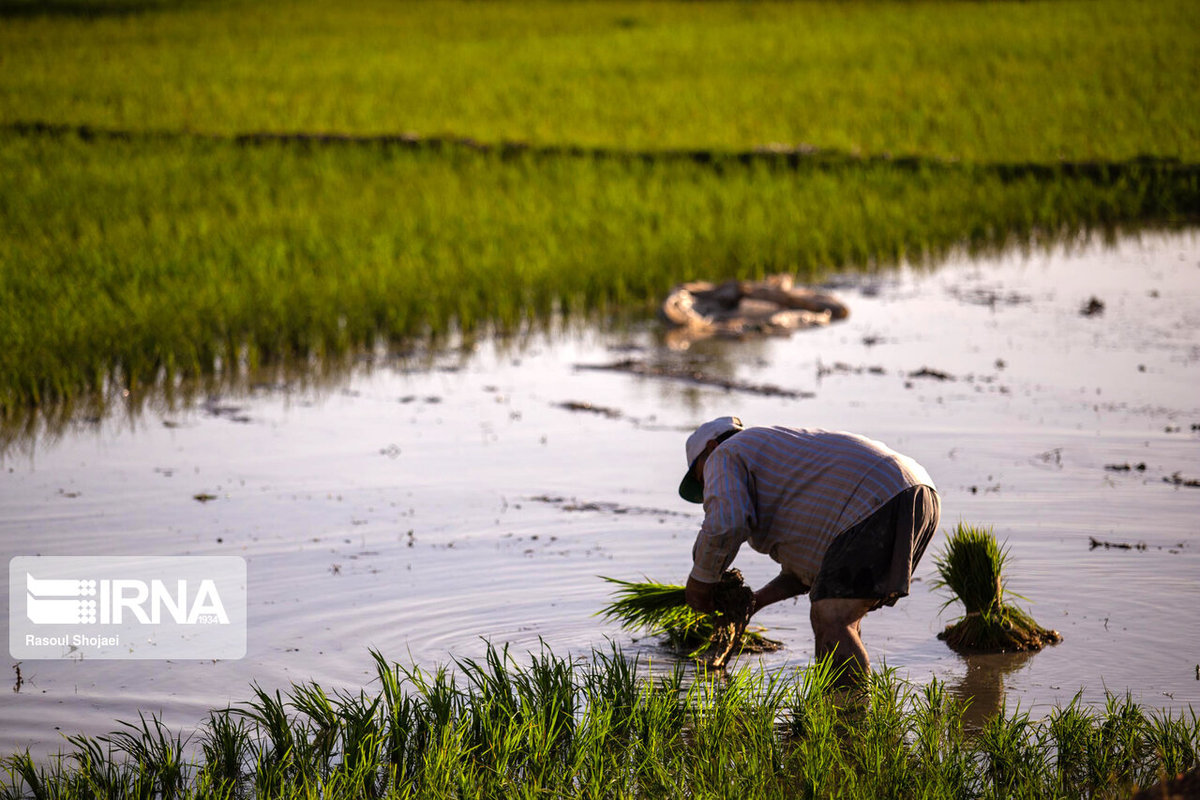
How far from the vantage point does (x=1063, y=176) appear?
12891mm

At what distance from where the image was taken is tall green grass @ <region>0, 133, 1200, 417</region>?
25.8 feet

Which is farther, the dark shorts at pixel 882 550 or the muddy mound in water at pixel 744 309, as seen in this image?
the muddy mound in water at pixel 744 309

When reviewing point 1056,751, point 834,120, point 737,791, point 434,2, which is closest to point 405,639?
point 737,791

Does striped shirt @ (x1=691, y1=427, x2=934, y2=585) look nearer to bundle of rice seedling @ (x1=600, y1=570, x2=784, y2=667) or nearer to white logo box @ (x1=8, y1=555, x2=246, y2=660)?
bundle of rice seedling @ (x1=600, y1=570, x2=784, y2=667)

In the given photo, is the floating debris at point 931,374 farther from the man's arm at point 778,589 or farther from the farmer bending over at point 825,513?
the farmer bending over at point 825,513

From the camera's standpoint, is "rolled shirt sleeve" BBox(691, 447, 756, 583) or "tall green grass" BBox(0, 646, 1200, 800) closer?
"tall green grass" BBox(0, 646, 1200, 800)

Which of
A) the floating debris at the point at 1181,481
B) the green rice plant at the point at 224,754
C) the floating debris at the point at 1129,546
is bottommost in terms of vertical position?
the green rice plant at the point at 224,754

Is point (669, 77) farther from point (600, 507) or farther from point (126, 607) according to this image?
point (126, 607)

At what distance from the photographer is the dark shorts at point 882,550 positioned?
3.43 m

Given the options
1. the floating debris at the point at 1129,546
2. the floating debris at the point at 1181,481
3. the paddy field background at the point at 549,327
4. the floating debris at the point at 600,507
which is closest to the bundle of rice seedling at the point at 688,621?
the paddy field background at the point at 549,327

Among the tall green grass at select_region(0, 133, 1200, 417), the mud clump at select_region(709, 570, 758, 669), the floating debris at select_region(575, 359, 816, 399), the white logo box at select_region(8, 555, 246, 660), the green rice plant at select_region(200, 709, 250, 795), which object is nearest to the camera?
the green rice plant at select_region(200, 709, 250, 795)

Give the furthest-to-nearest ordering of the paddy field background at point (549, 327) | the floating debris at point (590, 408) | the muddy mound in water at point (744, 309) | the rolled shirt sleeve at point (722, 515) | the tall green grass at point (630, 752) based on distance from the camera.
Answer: the muddy mound in water at point (744, 309) → the floating debris at point (590, 408) → the paddy field background at point (549, 327) → the rolled shirt sleeve at point (722, 515) → the tall green grass at point (630, 752)

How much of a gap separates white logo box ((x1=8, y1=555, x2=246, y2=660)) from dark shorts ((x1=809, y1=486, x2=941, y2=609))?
5.72ft

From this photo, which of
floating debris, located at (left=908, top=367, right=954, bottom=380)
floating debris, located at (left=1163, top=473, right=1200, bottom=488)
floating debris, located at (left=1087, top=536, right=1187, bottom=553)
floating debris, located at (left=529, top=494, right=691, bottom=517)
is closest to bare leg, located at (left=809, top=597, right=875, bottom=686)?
floating debris, located at (left=1087, top=536, right=1187, bottom=553)
